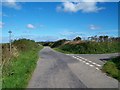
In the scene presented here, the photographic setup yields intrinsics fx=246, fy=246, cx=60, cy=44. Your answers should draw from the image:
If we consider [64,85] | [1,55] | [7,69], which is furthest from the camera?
[1,55]

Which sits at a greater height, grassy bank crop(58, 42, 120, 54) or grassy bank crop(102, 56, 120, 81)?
grassy bank crop(58, 42, 120, 54)

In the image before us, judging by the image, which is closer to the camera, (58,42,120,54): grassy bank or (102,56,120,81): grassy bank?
(102,56,120,81): grassy bank

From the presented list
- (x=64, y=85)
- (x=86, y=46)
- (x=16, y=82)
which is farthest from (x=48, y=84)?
(x=86, y=46)

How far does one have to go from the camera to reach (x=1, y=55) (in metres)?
16.1

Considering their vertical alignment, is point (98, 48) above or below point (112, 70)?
above

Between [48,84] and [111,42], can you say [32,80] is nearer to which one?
[48,84]

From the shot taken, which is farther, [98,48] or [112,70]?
[98,48]

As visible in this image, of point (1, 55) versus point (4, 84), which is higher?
point (1, 55)

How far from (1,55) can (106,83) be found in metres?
7.82

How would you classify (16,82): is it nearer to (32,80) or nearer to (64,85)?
(32,80)

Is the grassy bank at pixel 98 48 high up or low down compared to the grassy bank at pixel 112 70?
up

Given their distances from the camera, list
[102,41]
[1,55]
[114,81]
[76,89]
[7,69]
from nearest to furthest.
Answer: [76,89]
[114,81]
[7,69]
[1,55]
[102,41]

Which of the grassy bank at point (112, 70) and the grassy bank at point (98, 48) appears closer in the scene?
the grassy bank at point (112, 70)

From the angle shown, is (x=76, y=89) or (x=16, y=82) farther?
(x=16, y=82)
